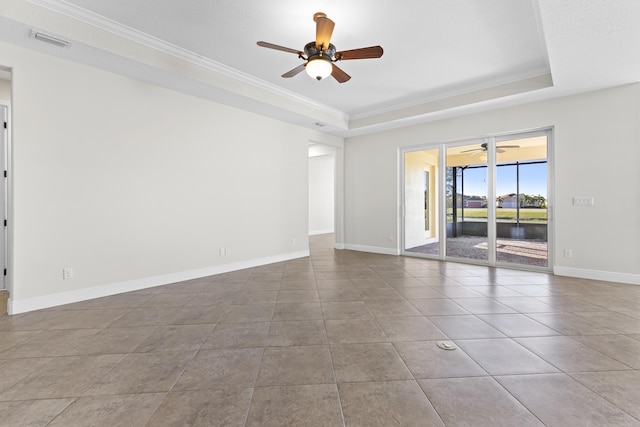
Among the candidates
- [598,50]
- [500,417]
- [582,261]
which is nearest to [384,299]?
[500,417]

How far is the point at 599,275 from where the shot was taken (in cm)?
427

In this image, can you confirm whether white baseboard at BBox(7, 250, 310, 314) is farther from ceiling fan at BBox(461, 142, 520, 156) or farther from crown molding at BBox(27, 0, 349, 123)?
ceiling fan at BBox(461, 142, 520, 156)

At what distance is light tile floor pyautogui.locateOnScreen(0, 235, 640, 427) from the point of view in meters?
1.58

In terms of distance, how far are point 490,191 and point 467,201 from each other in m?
0.53

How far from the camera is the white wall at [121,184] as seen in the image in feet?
10.2

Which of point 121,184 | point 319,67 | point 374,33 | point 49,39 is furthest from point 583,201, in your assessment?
point 49,39

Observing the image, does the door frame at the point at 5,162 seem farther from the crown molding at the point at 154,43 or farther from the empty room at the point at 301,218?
the crown molding at the point at 154,43

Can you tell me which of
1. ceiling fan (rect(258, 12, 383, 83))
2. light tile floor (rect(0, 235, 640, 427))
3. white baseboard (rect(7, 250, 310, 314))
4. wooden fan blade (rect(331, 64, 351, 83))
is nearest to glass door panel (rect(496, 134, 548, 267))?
light tile floor (rect(0, 235, 640, 427))

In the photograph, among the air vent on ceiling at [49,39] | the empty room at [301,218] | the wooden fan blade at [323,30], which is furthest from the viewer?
the air vent on ceiling at [49,39]

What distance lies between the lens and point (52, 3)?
2.76 meters

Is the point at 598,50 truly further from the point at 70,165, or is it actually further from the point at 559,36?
the point at 70,165

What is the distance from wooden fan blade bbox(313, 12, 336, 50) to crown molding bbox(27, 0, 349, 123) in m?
1.82

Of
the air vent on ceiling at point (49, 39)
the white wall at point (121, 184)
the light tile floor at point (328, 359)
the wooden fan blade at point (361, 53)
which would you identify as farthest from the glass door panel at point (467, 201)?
the air vent on ceiling at point (49, 39)

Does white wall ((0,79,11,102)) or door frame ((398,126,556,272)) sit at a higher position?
white wall ((0,79,11,102))
